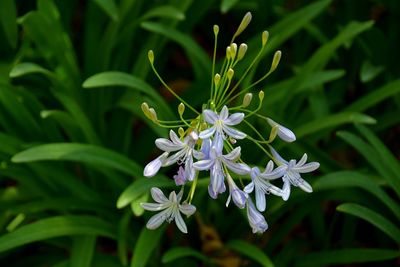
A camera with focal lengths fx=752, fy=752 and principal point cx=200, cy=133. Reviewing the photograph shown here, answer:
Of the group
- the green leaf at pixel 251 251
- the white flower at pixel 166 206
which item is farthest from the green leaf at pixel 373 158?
the white flower at pixel 166 206

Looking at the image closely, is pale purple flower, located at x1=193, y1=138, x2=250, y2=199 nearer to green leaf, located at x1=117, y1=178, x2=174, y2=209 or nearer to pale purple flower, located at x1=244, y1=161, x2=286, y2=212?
pale purple flower, located at x1=244, y1=161, x2=286, y2=212

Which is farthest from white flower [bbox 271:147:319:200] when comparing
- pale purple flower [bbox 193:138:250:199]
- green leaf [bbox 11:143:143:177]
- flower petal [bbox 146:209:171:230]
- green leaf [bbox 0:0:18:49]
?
green leaf [bbox 0:0:18:49]

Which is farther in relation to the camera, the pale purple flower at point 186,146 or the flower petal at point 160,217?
the flower petal at point 160,217

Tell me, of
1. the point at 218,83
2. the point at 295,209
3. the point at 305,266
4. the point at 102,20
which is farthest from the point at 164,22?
the point at 218,83

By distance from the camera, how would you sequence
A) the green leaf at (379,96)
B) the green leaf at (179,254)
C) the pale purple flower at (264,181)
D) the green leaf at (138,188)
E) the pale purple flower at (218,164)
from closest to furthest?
the pale purple flower at (218,164)
the pale purple flower at (264,181)
the green leaf at (138,188)
the green leaf at (179,254)
the green leaf at (379,96)

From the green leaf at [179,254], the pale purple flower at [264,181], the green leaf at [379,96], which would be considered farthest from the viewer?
the green leaf at [379,96]

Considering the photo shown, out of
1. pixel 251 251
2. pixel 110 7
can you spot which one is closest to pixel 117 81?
pixel 110 7

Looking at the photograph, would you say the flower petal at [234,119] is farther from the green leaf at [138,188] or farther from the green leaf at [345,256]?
the green leaf at [345,256]

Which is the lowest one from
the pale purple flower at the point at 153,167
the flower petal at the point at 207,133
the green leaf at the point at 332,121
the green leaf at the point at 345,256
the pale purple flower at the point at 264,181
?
the green leaf at the point at 345,256
